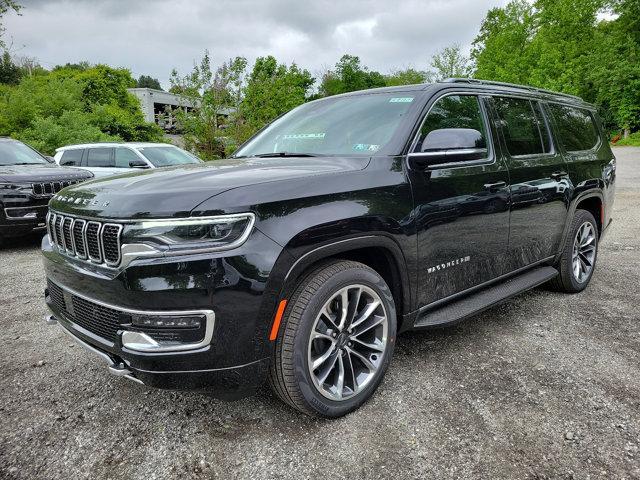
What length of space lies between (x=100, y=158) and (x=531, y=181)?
9.59m

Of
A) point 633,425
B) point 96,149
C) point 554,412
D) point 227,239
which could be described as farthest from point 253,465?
point 96,149

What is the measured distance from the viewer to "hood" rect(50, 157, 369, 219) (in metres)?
2.05

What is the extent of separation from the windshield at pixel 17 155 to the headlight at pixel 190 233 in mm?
7025

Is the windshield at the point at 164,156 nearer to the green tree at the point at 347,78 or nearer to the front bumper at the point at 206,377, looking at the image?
the front bumper at the point at 206,377

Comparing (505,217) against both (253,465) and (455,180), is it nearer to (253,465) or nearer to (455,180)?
(455,180)

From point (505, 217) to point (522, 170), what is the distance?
45 cm

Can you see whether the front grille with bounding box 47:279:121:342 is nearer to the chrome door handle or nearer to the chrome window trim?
the chrome window trim

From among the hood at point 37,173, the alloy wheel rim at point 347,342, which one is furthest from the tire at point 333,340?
the hood at point 37,173

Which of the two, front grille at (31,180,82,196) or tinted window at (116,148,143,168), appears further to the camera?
tinted window at (116,148,143,168)

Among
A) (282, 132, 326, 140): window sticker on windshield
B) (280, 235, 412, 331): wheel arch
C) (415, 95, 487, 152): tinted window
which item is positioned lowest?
(280, 235, 412, 331): wheel arch

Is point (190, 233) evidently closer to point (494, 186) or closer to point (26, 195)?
point (494, 186)

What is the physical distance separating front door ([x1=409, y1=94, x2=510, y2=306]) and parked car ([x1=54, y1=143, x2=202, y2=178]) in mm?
7769

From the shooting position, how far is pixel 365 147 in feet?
9.45

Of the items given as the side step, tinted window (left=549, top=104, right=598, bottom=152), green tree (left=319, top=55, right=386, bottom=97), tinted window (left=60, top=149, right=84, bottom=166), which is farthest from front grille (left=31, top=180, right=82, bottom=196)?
green tree (left=319, top=55, right=386, bottom=97)
